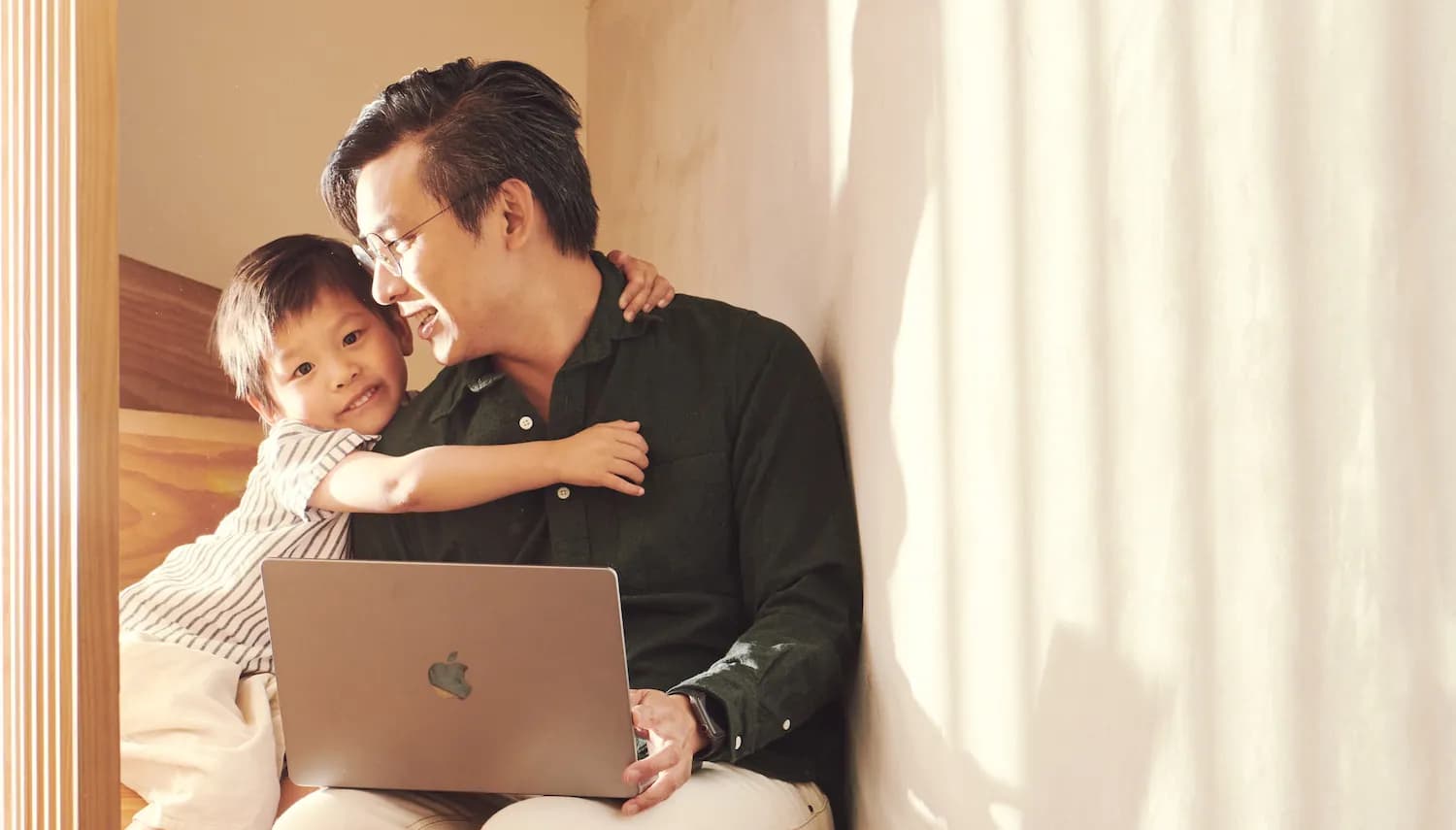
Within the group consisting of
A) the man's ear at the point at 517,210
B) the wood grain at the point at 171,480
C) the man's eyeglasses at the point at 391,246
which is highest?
the man's ear at the point at 517,210

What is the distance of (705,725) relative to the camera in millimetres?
1265

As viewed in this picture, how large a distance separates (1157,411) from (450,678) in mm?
760

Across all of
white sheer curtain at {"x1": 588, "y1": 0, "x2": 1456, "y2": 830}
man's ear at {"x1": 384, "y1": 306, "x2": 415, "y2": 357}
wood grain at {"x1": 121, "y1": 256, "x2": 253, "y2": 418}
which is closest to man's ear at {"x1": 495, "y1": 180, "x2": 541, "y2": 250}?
man's ear at {"x1": 384, "y1": 306, "x2": 415, "y2": 357}

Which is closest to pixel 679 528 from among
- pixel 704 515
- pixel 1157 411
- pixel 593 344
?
pixel 704 515

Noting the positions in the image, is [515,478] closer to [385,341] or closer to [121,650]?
[385,341]

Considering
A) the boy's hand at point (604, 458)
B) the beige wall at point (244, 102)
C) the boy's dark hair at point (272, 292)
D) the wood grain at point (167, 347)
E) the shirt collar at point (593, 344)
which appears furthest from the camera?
the beige wall at point (244, 102)

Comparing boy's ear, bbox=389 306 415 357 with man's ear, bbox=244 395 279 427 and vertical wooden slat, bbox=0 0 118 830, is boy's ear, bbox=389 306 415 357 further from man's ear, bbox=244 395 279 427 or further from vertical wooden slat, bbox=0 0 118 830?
vertical wooden slat, bbox=0 0 118 830

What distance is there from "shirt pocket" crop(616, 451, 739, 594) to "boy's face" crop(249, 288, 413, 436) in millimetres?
481

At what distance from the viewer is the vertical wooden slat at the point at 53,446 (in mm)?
1167

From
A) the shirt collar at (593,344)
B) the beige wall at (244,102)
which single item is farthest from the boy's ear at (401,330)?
the beige wall at (244,102)

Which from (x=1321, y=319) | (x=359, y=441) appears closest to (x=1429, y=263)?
(x=1321, y=319)

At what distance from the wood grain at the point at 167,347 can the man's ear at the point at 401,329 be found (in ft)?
2.57

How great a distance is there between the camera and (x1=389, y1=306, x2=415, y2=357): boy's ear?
6.07 ft

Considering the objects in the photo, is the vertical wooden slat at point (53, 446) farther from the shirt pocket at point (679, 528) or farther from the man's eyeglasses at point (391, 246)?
Answer: the shirt pocket at point (679, 528)
